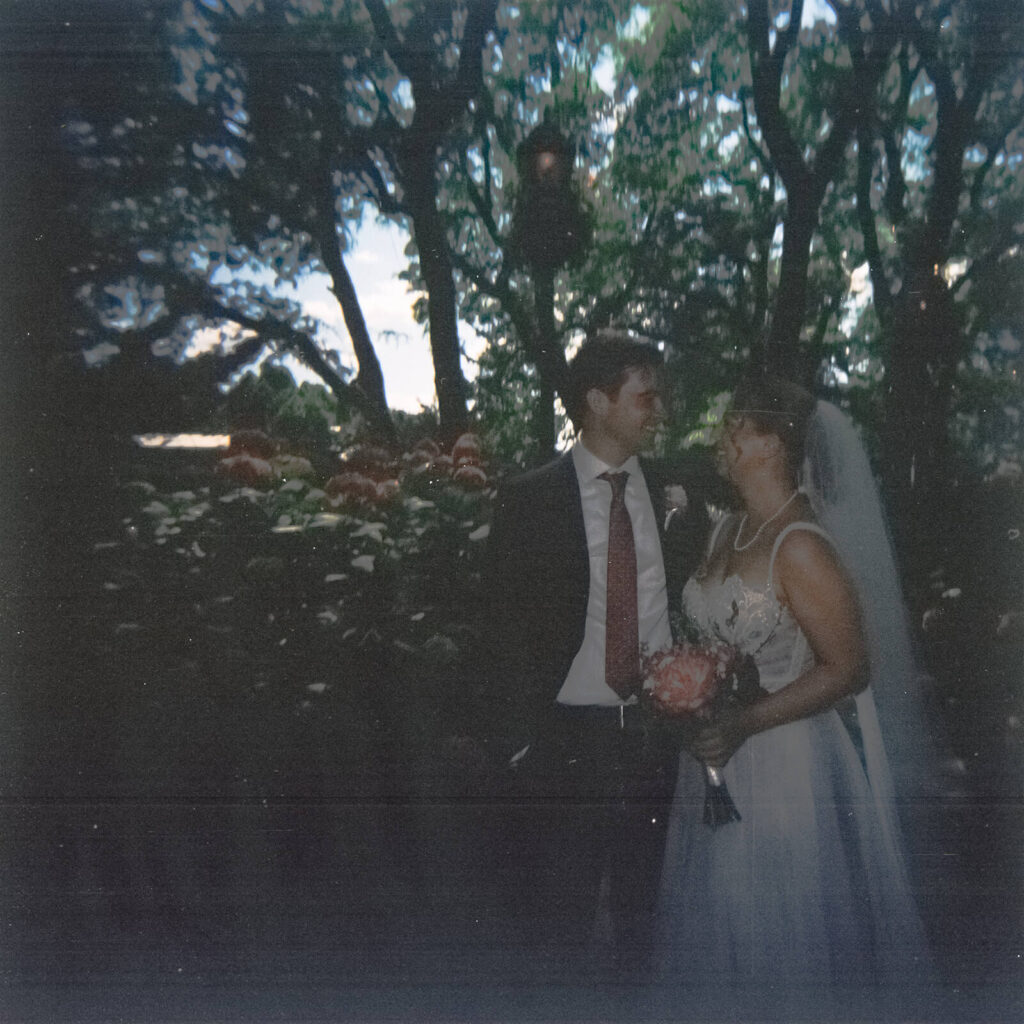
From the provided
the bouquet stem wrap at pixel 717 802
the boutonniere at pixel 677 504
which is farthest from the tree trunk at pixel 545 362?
the bouquet stem wrap at pixel 717 802

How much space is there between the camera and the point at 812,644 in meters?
2.01

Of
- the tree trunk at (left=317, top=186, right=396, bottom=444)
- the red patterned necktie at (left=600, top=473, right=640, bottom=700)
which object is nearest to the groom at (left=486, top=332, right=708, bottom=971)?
the red patterned necktie at (left=600, top=473, right=640, bottom=700)

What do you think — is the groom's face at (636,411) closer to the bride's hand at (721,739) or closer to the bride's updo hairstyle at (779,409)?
the bride's updo hairstyle at (779,409)

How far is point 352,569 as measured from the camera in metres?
1.98

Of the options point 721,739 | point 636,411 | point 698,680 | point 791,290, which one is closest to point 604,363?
point 636,411

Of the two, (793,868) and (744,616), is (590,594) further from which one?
(793,868)

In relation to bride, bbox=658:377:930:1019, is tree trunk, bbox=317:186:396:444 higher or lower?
higher

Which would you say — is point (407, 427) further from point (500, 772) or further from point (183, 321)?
point (500, 772)

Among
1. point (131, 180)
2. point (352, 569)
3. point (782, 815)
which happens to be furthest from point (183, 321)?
point (782, 815)

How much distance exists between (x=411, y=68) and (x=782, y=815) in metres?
1.94

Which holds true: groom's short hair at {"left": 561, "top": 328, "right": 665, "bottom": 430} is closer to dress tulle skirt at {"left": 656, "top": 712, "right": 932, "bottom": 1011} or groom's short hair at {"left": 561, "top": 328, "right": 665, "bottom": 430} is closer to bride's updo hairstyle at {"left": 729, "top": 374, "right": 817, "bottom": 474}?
bride's updo hairstyle at {"left": 729, "top": 374, "right": 817, "bottom": 474}

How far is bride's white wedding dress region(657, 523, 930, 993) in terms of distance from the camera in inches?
80.3

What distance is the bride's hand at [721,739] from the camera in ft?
6.54

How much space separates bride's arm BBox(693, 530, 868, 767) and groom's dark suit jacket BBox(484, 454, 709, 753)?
23 centimetres
